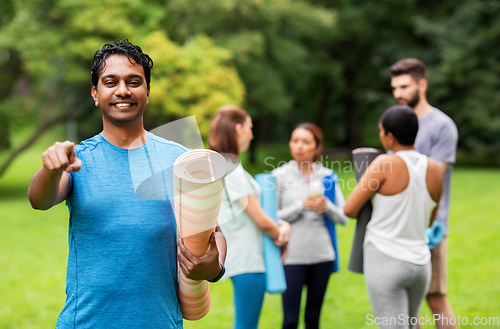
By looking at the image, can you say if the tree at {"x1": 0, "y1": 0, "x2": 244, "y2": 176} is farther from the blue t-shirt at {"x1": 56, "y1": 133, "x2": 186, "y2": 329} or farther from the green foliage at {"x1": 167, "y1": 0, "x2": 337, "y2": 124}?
the blue t-shirt at {"x1": 56, "y1": 133, "x2": 186, "y2": 329}

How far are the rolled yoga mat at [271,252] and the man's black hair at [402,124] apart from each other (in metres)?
1.00

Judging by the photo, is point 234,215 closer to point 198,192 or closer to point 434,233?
point 198,192

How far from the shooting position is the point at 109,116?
1.53 metres

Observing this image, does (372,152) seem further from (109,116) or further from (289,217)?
(109,116)

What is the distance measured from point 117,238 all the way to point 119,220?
0.07 meters

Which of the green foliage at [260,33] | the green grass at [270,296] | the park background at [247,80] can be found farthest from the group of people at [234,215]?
the green foliage at [260,33]

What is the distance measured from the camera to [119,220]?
4.86ft

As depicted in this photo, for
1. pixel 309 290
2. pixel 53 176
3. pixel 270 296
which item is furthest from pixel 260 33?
pixel 53 176

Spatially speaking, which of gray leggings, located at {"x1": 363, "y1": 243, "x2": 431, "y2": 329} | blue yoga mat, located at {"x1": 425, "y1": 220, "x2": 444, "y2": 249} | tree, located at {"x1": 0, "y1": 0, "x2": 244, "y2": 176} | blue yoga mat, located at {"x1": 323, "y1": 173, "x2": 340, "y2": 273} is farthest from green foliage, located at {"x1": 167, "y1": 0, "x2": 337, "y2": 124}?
gray leggings, located at {"x1": 363, "y1": 243, "x2": 431, "y2": 329}

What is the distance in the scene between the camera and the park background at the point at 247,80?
18.5 ft

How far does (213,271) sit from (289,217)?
2.10m

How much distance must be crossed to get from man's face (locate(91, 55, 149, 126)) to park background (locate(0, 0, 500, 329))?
3340mm

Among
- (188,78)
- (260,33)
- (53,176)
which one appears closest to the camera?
(53,176)

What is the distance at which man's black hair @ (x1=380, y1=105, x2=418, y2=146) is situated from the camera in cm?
260
